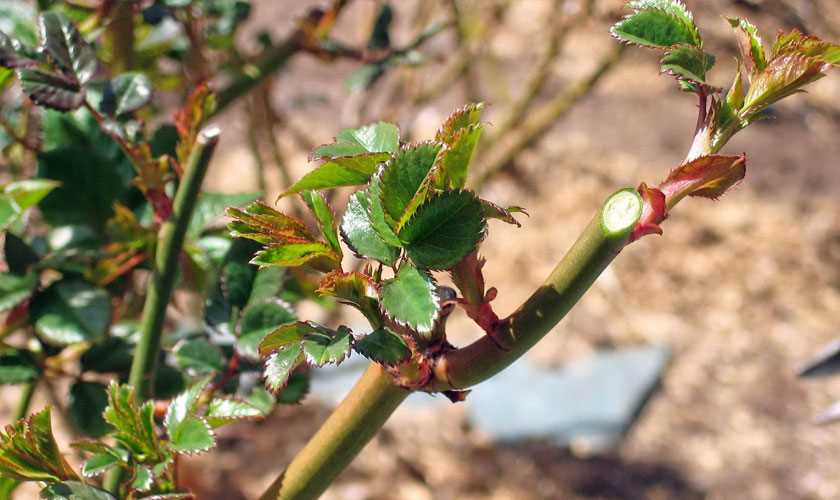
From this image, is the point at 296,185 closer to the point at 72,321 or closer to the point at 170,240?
the point at 170,240

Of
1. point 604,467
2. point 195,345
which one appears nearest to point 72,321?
point 195,345

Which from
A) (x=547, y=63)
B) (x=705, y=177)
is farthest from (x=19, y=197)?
(x=547, y=63)

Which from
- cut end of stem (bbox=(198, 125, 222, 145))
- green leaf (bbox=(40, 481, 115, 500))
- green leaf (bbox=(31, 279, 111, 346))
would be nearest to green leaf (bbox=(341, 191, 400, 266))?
cut end of stem (bbox=(198, 125, 222, 145))

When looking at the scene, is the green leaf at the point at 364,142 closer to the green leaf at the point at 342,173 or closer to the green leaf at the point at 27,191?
the green leaf at the point at 342,173

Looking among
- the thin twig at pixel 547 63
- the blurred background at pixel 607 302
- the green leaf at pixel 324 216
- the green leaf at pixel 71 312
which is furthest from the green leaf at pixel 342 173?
the thin twig at pixel 547 63

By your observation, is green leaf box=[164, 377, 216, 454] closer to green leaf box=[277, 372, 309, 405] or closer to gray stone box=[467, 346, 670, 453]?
green leaf box=[277, 372, 309, 405]
